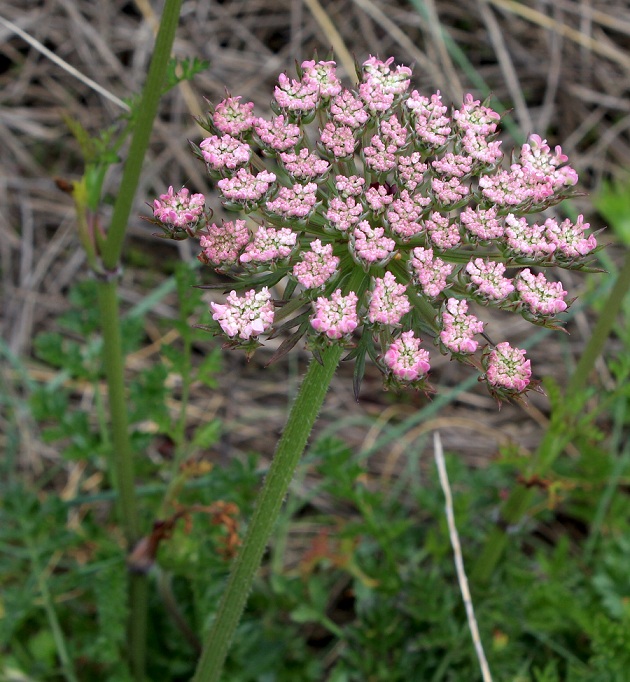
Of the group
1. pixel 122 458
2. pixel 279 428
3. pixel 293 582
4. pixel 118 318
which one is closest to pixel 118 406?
pixel 122 458

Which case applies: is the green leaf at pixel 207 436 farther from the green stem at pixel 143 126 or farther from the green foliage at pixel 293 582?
the green stem at pixel 143 126

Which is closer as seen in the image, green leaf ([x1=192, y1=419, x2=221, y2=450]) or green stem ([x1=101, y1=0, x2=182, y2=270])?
green stem ([x1=101, y1=0, x2=182, y2=270])

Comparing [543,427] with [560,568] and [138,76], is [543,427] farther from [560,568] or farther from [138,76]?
[138,76]

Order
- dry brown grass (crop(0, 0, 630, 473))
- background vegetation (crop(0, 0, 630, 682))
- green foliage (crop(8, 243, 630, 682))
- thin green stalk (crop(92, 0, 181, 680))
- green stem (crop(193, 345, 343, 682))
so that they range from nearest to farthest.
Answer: green stem (crop(193, 345, 343, 682))
thin green stalk (crop(92, 0, 181, 680))
green foliage (crop(8, 243, 630, 682))
background vegetation (crop(0, 0, 630, 682))
dry brown grass (crop(0, 0, 630, 473))

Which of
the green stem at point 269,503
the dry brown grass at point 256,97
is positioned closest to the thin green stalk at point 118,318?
the green stem at point 269,503

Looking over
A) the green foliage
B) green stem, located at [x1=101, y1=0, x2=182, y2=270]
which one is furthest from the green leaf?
green stem, located at [x1=101, y1=0, x2=182, y2=270]

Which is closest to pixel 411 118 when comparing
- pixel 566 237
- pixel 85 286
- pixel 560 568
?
pixel 566 237

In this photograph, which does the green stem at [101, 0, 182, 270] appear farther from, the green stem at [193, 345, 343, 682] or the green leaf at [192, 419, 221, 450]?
the green stem at [193, 345, 343, 682]
